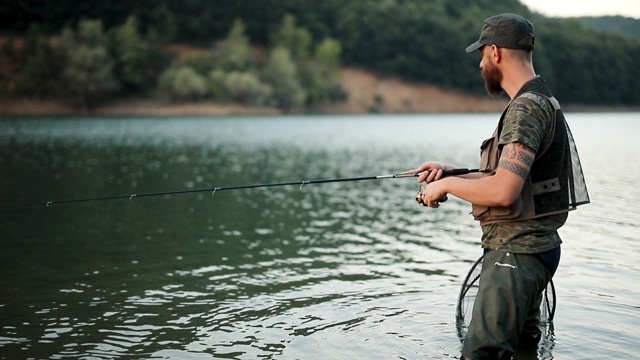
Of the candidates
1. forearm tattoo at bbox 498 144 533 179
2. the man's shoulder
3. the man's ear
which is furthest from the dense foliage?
forearm tattoo at bbox 498 144 533 179

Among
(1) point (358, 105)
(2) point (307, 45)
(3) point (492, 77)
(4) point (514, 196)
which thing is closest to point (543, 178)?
(4) point (514, 196)

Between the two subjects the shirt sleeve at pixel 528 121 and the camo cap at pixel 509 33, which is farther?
the camo cap at pixel 509 33

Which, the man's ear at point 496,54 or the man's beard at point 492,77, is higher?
the man's ear at point 496,54

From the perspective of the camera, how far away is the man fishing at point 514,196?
17.1 ft

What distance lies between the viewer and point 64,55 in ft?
340

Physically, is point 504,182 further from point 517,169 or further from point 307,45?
point 307,45

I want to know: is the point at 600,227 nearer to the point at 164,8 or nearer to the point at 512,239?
the point at 512,239

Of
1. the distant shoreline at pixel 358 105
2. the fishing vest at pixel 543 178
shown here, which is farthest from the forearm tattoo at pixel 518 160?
the distant shoreline at pixel 358 105

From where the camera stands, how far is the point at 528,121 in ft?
17.0

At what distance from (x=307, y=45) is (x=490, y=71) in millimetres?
135668

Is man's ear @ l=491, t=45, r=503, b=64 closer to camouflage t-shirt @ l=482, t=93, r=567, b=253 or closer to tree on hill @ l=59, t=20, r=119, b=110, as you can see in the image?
camouflage t-shirt @ l=482, t=93, r=567, b=253

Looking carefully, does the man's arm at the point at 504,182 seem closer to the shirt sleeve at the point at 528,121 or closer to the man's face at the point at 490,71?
the shirt sleeve at the point at 528,121

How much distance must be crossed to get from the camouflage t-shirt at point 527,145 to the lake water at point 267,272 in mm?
2421

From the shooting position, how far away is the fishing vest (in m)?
5.34
